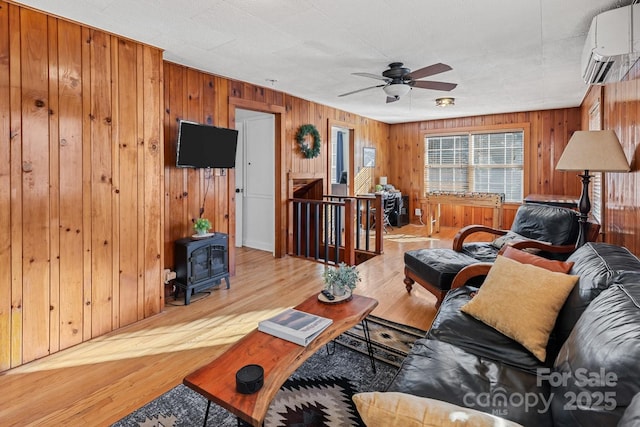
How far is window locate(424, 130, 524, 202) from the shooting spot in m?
6.69

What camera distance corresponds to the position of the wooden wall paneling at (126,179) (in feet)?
9.30

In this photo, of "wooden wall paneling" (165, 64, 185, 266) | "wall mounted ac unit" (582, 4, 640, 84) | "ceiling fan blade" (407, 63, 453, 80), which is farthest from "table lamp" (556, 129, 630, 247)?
"wooden wall paneling" (165, 64, 185, 266)

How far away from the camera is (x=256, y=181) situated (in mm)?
5547

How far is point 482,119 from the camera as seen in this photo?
6773 millimetres

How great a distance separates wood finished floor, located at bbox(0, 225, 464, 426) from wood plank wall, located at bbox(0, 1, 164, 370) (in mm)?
244

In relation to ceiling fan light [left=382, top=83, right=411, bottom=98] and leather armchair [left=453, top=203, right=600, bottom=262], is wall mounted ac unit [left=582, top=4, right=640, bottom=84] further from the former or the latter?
ceiling fan light [left=382, top=83, right=411, bottom=98]

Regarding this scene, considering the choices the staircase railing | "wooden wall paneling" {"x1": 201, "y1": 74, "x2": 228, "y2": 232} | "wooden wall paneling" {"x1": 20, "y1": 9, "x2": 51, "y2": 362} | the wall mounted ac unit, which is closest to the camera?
the wall mounted ac unit

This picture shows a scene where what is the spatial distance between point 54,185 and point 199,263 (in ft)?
4.58

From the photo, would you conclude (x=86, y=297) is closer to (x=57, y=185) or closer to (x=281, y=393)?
(x=57, y=185)

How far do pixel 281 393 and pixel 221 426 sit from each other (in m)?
0.36

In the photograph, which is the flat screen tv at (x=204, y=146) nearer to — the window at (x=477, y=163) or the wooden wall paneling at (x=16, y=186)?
the wooden wall paneling at (x=16, y=186)

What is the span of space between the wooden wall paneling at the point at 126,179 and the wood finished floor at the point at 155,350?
267 mm

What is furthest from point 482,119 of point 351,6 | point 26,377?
point 26,377

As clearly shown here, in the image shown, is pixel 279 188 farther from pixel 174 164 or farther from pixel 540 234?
pixel 540 234
